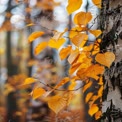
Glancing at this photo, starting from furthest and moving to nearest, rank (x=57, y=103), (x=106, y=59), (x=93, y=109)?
(x=93, y=109), (x=57, y=103), (x=106, y=59)

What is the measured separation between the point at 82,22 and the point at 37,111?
764cm

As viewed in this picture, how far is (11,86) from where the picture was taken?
10328mm

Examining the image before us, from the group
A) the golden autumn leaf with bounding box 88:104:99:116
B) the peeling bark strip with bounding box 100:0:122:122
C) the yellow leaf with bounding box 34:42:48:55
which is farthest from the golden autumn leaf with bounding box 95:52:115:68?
the golden autumn leaf with bounding box 88:104:99:116

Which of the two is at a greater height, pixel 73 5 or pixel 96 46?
pixel 73 5

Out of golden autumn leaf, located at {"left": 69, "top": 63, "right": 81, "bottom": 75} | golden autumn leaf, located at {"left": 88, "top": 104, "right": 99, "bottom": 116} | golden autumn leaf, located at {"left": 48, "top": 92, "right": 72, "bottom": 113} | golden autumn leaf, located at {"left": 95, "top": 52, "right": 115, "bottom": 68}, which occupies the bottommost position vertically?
golden autumn leaf, located at {"left": 88, "top": 104, "right": 99, "bottom": 116}

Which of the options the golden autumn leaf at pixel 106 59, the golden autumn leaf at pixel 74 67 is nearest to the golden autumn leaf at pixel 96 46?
the golden autumn leaf at pixel 74 67

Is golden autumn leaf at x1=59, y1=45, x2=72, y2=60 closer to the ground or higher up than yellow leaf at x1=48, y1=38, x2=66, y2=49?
closer to the ground

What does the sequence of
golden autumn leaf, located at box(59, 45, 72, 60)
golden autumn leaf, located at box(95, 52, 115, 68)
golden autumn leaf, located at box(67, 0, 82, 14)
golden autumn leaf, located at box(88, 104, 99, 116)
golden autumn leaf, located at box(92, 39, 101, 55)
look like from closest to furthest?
golden autumn leaf, located at box(95, 52, 115, 68) < golden autumn leaf, located at box(67, 0, 82, 14) < golden autumn leaf, located at box(59, 45, 72, 60) < golden autumn leaf, located at box(92, 39, 101, 55) < golden autumn leaf, located at box(88, 104, 99, 116)

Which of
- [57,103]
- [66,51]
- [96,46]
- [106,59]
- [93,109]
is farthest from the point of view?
[93,109]

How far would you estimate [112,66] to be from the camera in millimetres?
1608

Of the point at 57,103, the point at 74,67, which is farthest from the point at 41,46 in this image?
the point at 57,103

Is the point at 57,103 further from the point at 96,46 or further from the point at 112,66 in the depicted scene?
the point at 96,46

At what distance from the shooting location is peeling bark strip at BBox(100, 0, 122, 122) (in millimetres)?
1572

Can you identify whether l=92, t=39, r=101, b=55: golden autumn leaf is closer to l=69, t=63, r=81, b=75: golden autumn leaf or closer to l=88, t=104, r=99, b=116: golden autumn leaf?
l=69, t=63, r=81, b=75: golden autumn leaf
